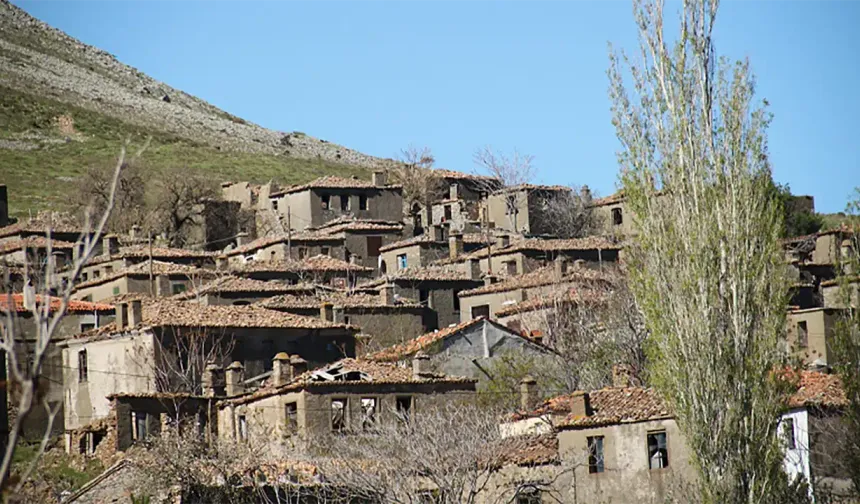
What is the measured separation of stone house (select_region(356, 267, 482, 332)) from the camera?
2360 inches

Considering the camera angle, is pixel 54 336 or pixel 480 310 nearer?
pixel 54 336

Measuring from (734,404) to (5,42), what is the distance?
15184 centimetres

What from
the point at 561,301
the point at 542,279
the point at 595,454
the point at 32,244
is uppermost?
the point at 32,244

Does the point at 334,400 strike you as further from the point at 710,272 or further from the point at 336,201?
the point at 336,201

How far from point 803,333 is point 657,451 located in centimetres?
1735

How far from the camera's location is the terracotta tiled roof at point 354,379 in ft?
124

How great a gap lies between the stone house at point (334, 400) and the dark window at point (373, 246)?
30494 millimetres

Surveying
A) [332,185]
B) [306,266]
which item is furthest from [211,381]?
[332,185]

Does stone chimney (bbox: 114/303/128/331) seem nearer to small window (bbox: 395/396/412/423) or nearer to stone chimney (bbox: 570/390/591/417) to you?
small window (bbox: 395/396/412/423)

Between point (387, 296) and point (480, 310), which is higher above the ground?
point (387, 296)

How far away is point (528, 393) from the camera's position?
40469 mm

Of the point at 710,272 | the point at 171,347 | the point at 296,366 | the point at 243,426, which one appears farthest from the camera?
the point at 171,347

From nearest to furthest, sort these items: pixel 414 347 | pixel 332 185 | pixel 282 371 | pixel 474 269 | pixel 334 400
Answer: pixel 334 400 < pixel 282 371 < pixel 414 347 < pixel 474 269 < pixel 332 185

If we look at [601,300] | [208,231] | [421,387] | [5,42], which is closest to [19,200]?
[208,231]
